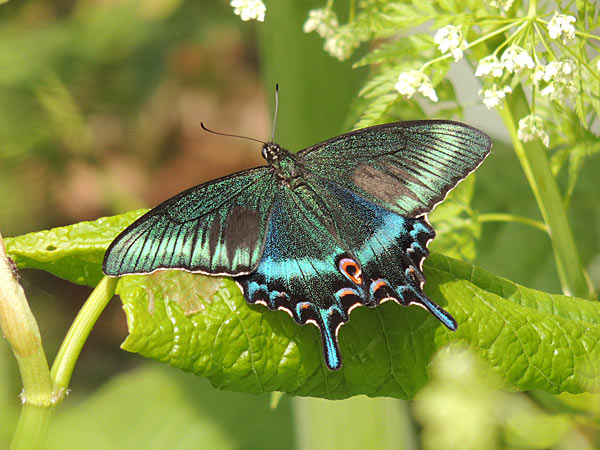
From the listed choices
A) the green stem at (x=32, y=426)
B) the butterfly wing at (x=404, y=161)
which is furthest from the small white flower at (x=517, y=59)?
the green stem at (x=32, y=426)

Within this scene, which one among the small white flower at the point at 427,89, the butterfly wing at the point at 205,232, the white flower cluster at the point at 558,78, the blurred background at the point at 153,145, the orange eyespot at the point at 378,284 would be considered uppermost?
the white flower cluster at the point at 558,78

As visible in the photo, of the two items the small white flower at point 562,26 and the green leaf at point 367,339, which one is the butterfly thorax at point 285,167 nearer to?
the green leaf at point 367,339

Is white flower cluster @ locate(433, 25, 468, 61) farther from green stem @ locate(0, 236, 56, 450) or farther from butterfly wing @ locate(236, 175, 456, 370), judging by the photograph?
green stem @ locate(0, 236, 56, 450)

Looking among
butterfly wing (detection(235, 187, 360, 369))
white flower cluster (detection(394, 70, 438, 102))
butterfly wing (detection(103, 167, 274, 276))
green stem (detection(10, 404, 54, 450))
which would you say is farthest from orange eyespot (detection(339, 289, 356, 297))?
green stem (detection(10, 404, 54, 450))

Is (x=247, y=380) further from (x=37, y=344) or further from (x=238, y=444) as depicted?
(x=238, y=444)

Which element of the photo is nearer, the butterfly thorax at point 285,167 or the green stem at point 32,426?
the green stem at point 32,426

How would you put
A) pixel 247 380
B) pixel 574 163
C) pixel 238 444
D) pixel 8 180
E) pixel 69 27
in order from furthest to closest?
pixel 69 27
pixel 8 180
pixel 238 444
pixel 574 163
pixel 247 380

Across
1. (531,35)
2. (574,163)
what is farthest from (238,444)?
(531,35)
